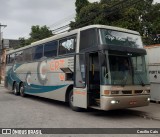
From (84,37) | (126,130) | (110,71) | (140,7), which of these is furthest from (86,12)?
(126,130)

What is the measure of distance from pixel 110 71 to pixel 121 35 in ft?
6.61

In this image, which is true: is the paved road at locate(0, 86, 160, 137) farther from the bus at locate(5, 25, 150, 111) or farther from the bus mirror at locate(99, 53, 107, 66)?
the bus mirror at locate(99, 53, 107, 66)

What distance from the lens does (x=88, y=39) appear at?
11.7 m

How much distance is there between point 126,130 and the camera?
8.59 meters

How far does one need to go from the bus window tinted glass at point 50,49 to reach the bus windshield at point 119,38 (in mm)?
3815

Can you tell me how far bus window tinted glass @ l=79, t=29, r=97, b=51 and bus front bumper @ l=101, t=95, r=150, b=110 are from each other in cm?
230

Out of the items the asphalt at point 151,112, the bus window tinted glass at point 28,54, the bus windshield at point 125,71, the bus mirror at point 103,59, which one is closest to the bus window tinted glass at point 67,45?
the bus mirror at point 103,59

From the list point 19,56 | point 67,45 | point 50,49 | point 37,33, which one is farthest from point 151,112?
point 37,33

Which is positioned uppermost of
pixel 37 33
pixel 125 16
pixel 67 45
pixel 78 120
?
pixel 37 33

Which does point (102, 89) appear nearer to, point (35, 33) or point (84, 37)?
point (84, 37)

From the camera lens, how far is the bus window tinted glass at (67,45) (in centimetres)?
1270

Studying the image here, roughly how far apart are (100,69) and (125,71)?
104cm

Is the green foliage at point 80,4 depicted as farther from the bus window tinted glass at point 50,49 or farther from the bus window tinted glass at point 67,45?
the bus window tinted glass at point 67,45

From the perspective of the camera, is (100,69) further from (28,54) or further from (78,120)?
(28,54)
